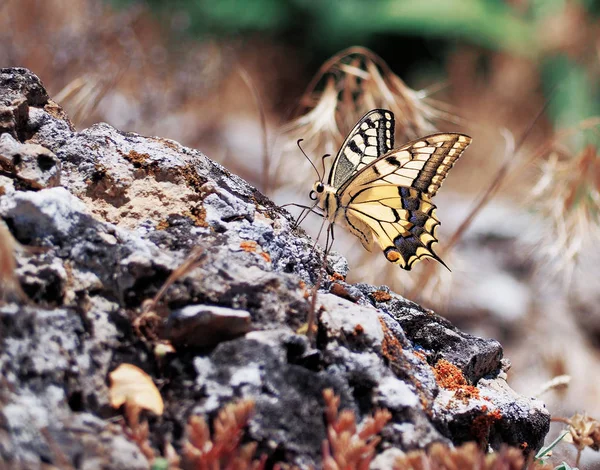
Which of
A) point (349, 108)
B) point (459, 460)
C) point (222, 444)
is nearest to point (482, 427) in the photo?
point (459, 460)

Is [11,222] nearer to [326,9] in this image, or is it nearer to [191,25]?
[191,25]

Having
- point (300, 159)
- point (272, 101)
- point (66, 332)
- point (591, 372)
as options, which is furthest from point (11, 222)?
point (272, 101)

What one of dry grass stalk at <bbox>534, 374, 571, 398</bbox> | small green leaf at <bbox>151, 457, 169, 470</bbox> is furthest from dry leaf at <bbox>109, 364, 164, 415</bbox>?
dry grass stalk at <bbox>534, 374, 571, 398</bbox>

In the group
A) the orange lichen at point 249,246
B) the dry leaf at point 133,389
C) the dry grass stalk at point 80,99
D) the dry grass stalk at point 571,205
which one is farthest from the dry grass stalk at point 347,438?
the dry grass stalk at point 571,205

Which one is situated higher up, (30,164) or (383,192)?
(383,192)

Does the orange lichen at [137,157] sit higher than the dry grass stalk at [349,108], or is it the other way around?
Answer: the dry grass stalk at [349,108]

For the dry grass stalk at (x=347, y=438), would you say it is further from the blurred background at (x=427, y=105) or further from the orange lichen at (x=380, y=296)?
the blurred background at (x=427, y=105)

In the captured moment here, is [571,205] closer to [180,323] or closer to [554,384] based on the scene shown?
[554,384]
